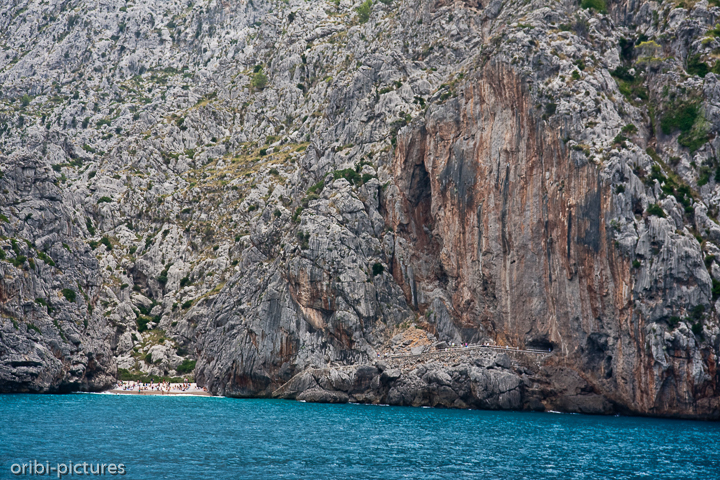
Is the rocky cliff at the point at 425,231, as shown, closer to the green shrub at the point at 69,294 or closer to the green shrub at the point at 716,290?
the green shrub at the point at 716,290

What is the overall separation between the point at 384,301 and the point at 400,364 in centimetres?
1173

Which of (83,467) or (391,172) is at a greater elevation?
(391,172)

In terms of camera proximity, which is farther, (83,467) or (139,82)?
(139,82)

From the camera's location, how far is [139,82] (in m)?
174

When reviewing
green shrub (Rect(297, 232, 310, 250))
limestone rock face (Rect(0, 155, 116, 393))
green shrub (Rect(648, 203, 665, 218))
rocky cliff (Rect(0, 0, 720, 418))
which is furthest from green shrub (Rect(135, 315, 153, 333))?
green shrub (Rect(648, 203, 665, 218))

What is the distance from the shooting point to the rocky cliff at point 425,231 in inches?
3123

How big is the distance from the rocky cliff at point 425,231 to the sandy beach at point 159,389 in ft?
7.29

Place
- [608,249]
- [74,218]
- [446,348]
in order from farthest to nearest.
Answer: [74,218], [446,348], [608,249]

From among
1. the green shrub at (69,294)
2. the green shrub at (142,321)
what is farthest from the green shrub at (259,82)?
the green shrub at (69,294)

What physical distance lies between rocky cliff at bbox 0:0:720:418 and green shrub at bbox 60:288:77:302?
6.20 feet

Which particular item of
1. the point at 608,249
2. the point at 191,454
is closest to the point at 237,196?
the point at 608,249

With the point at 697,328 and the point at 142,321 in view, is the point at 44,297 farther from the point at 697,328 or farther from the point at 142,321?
the point at 697,328

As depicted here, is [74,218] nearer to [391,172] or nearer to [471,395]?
[391,172]

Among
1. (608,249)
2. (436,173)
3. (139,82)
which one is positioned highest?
(139,82)
